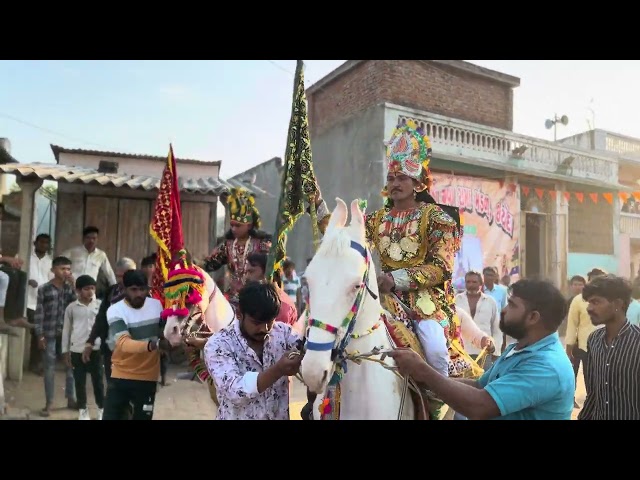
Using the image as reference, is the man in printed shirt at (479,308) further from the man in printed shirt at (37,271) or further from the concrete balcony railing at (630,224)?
the concrete balcony railing at (630,224)

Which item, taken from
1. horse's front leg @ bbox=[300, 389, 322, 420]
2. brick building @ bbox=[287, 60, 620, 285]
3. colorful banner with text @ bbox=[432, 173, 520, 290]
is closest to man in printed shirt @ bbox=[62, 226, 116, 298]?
brick building @ bbox=[287, 60, 620, 285]

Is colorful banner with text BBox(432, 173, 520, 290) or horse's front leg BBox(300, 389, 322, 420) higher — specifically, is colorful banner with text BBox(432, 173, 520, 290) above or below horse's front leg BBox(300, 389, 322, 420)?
above

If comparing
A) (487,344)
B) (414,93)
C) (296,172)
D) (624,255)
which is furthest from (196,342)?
(624,255)

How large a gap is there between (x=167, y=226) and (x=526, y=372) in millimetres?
3609

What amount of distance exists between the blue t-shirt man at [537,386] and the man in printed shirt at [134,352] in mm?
3162

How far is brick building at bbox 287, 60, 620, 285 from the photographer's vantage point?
A: 12953mm

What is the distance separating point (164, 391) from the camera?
806 centimetres

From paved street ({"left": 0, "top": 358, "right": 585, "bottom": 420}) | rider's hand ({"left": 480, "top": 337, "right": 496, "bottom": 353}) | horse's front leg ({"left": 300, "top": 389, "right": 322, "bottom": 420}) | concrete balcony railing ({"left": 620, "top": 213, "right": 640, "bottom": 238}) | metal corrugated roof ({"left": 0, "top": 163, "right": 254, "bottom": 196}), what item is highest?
concrete balcony railing ({"left": 620, "top": 213, "right": 640, "bottom": 238})

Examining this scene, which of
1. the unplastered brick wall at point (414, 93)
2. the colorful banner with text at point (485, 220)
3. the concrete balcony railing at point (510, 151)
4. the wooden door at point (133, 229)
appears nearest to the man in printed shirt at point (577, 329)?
the colorful banner with text at point (485, 220)

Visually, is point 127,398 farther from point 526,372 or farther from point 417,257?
point 526,372

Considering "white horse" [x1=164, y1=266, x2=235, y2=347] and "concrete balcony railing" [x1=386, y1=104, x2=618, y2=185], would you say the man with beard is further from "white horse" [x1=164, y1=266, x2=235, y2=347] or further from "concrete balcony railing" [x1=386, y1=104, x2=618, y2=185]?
"concrete balcony railing" [x1=386, y1=104, x2=618, y2=185]

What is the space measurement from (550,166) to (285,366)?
15206 mm

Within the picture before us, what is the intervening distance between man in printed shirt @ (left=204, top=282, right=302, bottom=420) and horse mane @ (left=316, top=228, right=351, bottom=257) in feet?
1.20
